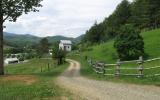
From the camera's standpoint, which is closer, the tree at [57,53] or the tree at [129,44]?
the tree at [129,44]

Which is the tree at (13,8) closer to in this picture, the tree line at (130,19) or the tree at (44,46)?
the tree line at (130,19)

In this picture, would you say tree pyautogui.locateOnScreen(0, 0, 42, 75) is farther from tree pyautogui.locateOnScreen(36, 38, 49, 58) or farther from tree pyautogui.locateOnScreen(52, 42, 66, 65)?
tree pyautogui.locateOnScreen(36, 38, 49, 58)

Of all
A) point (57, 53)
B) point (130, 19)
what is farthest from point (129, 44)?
point (130, 19)

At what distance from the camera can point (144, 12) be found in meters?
122

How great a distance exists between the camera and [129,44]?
246 feet

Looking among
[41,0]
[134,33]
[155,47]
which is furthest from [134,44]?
[41,0]

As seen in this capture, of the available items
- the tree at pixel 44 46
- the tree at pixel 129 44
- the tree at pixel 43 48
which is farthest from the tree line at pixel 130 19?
→ the tree at pixel 44 46

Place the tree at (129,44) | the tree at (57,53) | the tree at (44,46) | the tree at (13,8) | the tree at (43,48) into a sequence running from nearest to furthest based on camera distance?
1. the tree at (13,8)
2. the tree at (129,44)
3. the tree at (57,53)
4. the tree at (43,48)
5. the tree at (44,46)

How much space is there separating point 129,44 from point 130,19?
60.8 meters

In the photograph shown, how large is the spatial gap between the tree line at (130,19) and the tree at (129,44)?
68.6ft

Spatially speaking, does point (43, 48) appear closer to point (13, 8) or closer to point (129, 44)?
point (129, 44)

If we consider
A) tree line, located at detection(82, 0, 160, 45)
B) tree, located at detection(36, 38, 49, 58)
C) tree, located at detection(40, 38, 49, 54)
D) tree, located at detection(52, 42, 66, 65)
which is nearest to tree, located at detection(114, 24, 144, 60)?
tree line, located at detection(82, 0, 160, 45)

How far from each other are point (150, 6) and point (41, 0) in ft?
254

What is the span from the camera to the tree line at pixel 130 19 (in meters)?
121
